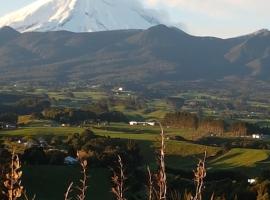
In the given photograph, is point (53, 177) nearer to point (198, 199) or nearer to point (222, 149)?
point (222, 149)

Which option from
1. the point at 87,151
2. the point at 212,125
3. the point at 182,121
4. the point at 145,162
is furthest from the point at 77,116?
the point at 87,151

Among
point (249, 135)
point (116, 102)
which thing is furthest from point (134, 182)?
point (116, 102)

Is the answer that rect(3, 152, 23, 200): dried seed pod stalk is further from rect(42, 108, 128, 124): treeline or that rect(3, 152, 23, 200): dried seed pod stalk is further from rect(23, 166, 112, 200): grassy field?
rect(42, 108, 128, 124): treeline

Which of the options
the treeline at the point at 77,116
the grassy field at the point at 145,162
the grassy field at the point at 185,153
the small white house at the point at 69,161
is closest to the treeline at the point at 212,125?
the grassy field at the point at 145,162

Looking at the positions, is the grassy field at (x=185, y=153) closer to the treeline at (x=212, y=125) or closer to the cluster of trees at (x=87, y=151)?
the cluster of trees at (x=87, y=151)

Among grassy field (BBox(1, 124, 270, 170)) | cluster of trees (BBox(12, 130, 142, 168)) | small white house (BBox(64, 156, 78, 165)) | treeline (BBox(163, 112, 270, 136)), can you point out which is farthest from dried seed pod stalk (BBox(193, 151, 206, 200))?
treeline (BBox(163, 112, 270, 136))
